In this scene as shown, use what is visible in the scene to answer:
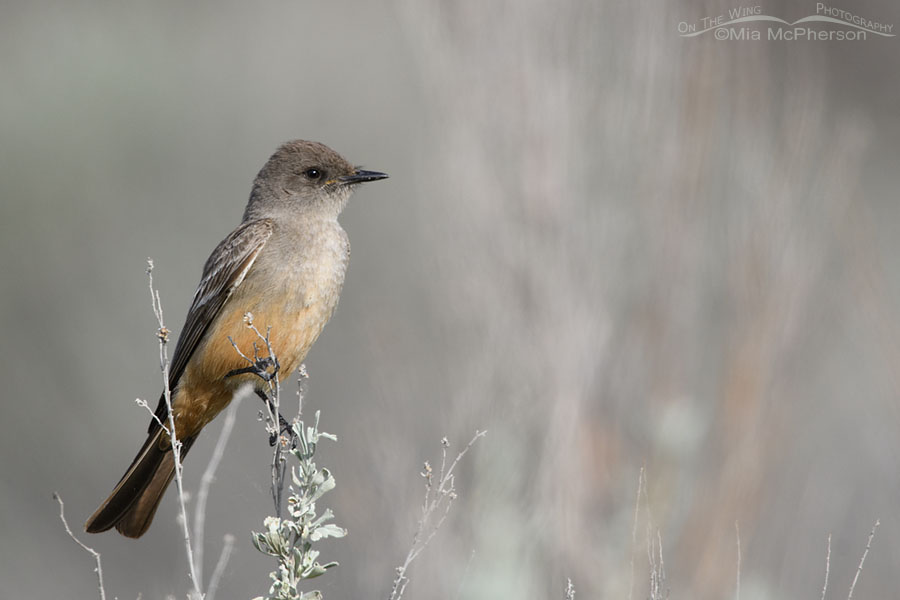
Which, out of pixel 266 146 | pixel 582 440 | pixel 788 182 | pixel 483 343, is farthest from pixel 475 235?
pixel 266 146

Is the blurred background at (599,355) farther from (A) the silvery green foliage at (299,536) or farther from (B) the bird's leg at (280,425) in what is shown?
(A) the silvery green foliage at (299,536)

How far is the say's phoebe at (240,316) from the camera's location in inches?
202

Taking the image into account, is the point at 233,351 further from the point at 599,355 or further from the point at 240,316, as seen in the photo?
the point at 599,355

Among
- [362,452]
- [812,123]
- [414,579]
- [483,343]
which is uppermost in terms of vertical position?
[812,123]

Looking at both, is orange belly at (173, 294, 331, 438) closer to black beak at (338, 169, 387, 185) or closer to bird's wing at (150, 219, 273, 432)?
bird's wing at (150, 219, 273, 432)

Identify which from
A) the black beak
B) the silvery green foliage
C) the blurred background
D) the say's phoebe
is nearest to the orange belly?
the say's phoebe

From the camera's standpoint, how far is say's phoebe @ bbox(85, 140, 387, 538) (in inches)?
202

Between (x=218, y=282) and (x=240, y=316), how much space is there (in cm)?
24

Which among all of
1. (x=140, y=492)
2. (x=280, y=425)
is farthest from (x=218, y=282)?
(x=280, y=425)

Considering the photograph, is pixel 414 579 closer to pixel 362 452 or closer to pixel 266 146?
pixel 362 452

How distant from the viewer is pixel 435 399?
6.82 meters

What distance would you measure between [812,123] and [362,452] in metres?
3.11

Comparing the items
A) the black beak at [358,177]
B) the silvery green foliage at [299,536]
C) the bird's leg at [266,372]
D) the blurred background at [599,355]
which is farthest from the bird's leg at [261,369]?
the blurred background at [599,355]

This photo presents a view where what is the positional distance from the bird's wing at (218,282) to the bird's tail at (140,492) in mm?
158
